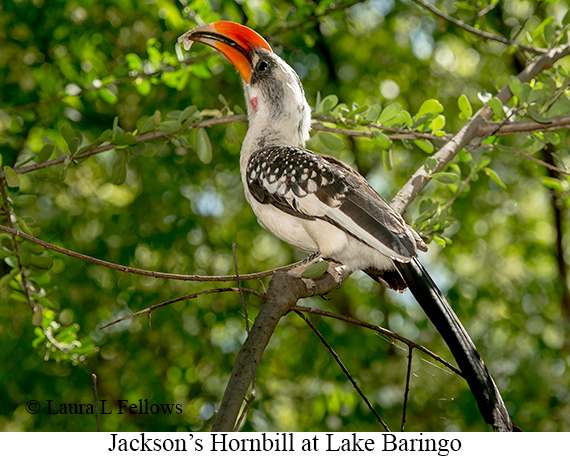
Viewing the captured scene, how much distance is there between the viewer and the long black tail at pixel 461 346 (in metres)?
1.66

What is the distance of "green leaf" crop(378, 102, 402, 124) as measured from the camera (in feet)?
8.21

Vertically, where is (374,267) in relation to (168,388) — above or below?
above

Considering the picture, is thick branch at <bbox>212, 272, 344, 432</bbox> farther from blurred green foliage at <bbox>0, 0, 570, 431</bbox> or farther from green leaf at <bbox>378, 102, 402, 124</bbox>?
blurred green foliage at <bbox>0, 0, 570, 431</bbox>

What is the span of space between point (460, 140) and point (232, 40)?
46.6 inches

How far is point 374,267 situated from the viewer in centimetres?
250

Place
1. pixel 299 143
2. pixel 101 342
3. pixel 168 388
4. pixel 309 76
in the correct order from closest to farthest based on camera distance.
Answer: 1. pixel 299 143
2. pixel 101 342
3. pixel 168 388
4. pixel 309 76

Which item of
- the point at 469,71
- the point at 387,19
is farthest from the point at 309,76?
the point at 469,71

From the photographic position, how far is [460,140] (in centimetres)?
249

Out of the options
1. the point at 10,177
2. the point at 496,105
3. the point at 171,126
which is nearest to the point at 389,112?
the point at 496,105

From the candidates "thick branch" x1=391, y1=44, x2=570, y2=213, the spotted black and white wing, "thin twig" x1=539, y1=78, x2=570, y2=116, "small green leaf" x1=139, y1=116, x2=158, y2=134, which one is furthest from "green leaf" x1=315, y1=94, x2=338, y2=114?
"thin twig" x1=539, y1=78, x2=570, y2=116

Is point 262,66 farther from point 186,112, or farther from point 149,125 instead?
point 149,125

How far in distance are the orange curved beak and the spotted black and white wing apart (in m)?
0.53

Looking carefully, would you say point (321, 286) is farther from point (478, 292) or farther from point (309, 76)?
point (309, 76)
